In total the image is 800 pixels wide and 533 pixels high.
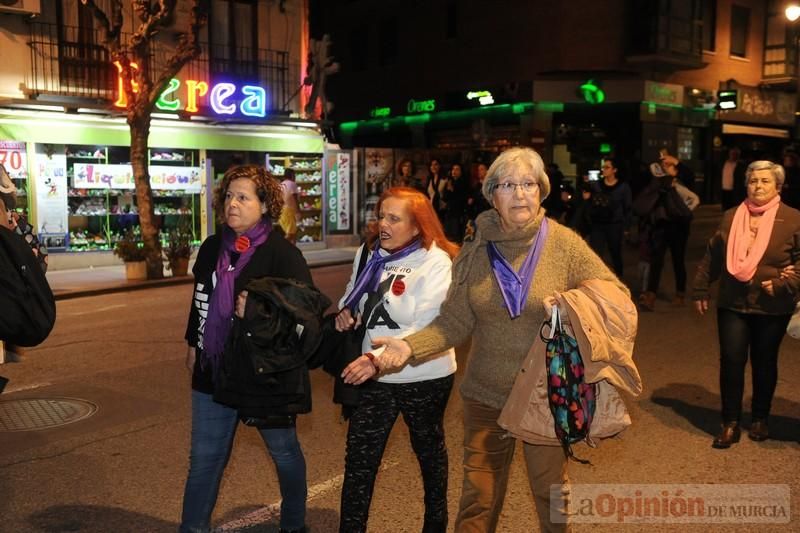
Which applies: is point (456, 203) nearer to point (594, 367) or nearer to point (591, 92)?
point (591, 92)

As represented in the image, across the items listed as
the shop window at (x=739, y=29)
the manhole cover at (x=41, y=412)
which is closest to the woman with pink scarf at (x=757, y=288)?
the manhole cover at (x=41, y=412)

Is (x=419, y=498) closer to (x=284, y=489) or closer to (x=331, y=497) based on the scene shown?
(x=331, y=497)

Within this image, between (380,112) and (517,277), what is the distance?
32980 millimetres

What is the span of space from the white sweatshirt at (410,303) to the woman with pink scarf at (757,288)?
9.09ft

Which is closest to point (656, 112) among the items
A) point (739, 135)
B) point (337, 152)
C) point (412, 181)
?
point (739, 135)

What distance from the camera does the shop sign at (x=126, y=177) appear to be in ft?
57.1

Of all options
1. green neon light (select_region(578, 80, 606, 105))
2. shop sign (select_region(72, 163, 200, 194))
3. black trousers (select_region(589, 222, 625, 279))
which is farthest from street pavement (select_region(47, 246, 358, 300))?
green neon light (select_region(578, 80, 606, 105))

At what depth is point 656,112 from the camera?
2892cm

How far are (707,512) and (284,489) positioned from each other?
244 cm

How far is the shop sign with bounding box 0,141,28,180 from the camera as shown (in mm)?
15961

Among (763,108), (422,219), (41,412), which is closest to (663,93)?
(763,108)

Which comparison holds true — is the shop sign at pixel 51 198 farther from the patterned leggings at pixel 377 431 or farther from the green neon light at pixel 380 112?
the green neon light at pixel 380 112

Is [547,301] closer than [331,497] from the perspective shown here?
Yes

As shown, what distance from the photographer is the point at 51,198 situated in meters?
16.9
